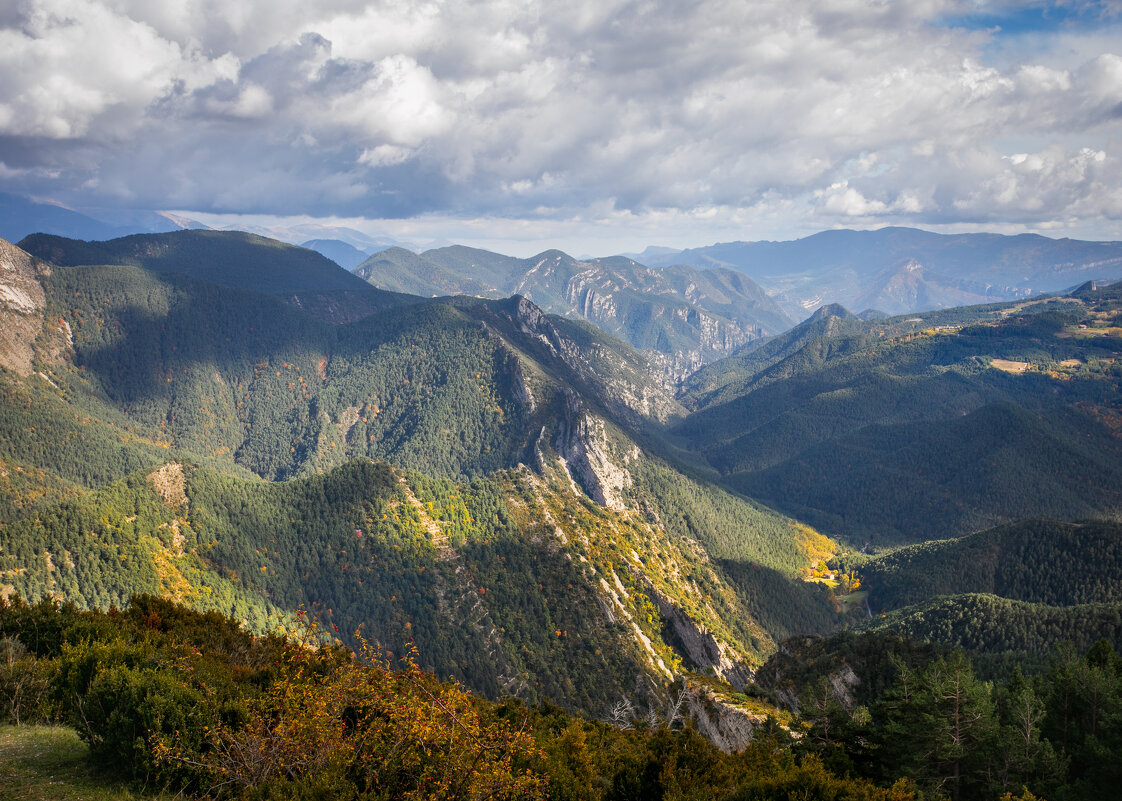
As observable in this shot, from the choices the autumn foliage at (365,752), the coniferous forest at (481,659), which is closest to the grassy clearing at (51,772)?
the coniferous forest at (481,659)

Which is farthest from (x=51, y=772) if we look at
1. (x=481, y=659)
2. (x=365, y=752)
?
(x=481, y=659)

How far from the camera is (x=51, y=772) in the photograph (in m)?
32.0

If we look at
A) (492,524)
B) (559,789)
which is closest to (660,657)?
(492,524)

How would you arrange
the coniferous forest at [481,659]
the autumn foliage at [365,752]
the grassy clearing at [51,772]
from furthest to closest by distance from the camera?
the coniferous forest at [481,659]
the grassy clearing at [51,772]
the autumn foliage at [365,752]

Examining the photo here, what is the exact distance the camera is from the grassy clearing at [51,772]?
29594 millimetres

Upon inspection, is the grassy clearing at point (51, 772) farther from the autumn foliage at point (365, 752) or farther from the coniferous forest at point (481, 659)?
the autumn foliage at point (365, 752)

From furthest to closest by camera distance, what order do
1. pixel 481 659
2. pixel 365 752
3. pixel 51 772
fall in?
pixel 481 659 → pixel 51 772 → pixel 365 752

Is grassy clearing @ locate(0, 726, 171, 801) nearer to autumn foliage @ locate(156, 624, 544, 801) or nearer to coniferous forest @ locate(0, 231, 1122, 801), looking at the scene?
coniferous forest @ locate(0, 231, 1122, 801)

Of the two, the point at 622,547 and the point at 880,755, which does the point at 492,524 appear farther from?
the point at 880,755

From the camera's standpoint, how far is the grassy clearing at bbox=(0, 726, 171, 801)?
2959cm

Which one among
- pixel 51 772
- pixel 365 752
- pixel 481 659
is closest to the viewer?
pixel 365 752

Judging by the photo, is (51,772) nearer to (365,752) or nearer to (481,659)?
(365,752)

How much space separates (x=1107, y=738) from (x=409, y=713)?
55.1 meters

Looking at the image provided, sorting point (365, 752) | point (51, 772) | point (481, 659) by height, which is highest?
point (365, 752)
